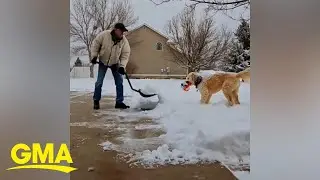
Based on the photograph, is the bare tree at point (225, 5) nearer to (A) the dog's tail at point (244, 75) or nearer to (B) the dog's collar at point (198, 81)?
(A) the dog's tail at point (244, 75)

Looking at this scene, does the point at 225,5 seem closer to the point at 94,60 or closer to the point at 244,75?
the point at 244,75

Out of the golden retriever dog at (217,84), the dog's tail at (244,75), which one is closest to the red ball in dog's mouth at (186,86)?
the golden retriever dog at (217,84)

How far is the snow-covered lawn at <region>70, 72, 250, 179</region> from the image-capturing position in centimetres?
247

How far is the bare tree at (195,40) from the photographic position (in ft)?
8.27

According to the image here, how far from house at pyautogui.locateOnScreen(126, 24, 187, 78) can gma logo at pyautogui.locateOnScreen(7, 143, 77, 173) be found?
2.65ft

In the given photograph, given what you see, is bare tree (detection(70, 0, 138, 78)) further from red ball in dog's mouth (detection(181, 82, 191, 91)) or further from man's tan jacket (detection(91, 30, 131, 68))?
red ball in dog's mouth (detection(181, 82, 191, 91))

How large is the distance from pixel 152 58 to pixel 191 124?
57cm

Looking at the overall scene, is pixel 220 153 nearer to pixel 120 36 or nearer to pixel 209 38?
pixel 209 38

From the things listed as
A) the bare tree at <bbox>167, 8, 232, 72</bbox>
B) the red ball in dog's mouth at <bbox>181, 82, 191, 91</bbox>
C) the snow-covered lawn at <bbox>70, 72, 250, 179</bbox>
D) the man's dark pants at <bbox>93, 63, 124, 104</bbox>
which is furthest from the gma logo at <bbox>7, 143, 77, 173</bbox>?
the bare tree at <bbox>167, 8, 232, 72</bbox>

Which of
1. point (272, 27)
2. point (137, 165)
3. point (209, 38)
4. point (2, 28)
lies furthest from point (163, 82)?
point (2, 28)

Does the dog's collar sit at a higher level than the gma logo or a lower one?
higher

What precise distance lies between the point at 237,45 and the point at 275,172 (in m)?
0.97

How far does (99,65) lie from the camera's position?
2537mm

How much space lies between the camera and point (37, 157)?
7.81ft
